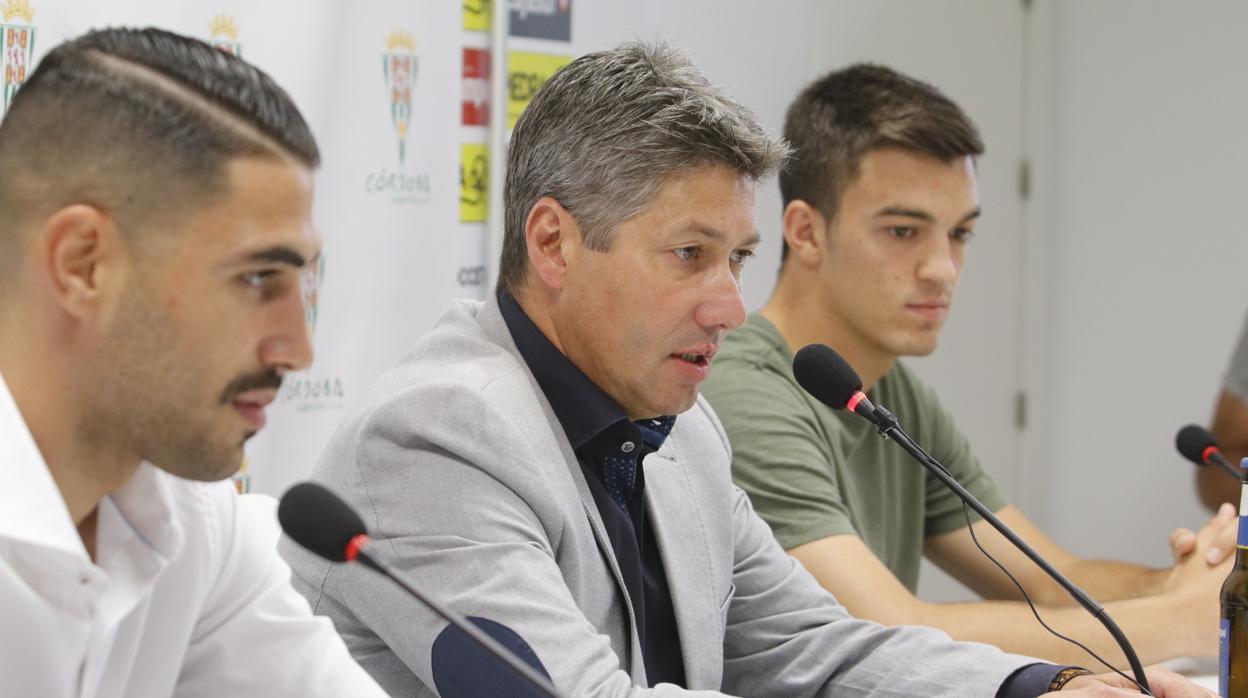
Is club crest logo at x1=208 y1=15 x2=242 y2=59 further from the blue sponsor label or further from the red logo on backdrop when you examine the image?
the blue sponsor label

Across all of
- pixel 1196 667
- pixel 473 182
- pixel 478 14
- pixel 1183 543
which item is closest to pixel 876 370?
pixel 1183 543

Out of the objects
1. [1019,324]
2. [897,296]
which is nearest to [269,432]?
[897,296]

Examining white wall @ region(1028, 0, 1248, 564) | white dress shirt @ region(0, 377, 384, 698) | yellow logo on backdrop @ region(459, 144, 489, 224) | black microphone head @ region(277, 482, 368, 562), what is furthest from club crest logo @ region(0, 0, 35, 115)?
white wall @ region(1028, 0, 1248, 564)

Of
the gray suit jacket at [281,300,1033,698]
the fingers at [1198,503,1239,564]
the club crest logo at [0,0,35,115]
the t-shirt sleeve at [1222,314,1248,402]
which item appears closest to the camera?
the gray suit jacket at [281,300,1033,698]

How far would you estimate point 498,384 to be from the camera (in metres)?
1.54

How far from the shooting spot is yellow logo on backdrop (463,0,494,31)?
3.06 m

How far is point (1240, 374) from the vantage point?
2.77 metres

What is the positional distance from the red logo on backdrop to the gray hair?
1.41 metres

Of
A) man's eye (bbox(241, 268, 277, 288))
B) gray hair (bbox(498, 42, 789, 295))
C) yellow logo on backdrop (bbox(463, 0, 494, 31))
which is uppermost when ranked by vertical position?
yellow logo on backdrop (bbox(463, 0, 494, 31))

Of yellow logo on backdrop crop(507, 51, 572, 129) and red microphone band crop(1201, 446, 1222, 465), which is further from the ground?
yellow logo on backdrop crop(507, 51, 572, 129)

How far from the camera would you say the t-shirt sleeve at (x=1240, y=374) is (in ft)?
9.00

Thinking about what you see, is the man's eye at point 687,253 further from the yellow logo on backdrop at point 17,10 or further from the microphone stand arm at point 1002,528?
the yellow logo on backdrop at point 17,10

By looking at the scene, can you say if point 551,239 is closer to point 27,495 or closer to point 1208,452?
point 27,495

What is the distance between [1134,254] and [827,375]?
290 centimetres
